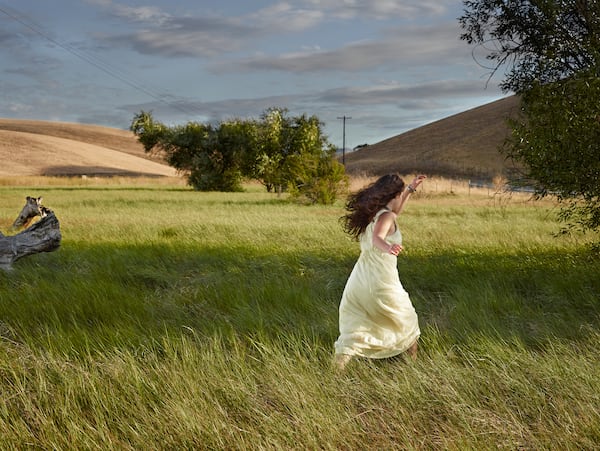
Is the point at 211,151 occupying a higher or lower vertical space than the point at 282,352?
higher

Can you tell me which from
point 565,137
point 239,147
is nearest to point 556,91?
point 565,137

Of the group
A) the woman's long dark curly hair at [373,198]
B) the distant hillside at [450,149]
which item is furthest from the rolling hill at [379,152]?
the woman's long dark curly hair at [373,198]

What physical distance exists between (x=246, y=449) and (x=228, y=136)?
51571mm

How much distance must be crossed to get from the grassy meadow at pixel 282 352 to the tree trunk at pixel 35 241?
0.40 metres

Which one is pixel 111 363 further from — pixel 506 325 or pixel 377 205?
pixel 506 325

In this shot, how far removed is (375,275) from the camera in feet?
17.7

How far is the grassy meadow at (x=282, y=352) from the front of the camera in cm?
368

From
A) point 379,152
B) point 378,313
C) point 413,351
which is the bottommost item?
point 413,351

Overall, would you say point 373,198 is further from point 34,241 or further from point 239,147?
point 239,147

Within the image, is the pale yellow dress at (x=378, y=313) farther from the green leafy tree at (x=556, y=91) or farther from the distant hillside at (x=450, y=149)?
the distant hillside at (x=450, y=149)

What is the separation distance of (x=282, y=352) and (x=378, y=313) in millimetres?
947

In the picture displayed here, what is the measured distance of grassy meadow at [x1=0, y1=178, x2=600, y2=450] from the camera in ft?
12.1

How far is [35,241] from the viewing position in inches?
422

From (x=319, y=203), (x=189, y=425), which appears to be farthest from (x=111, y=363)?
(x=319, y=203)
